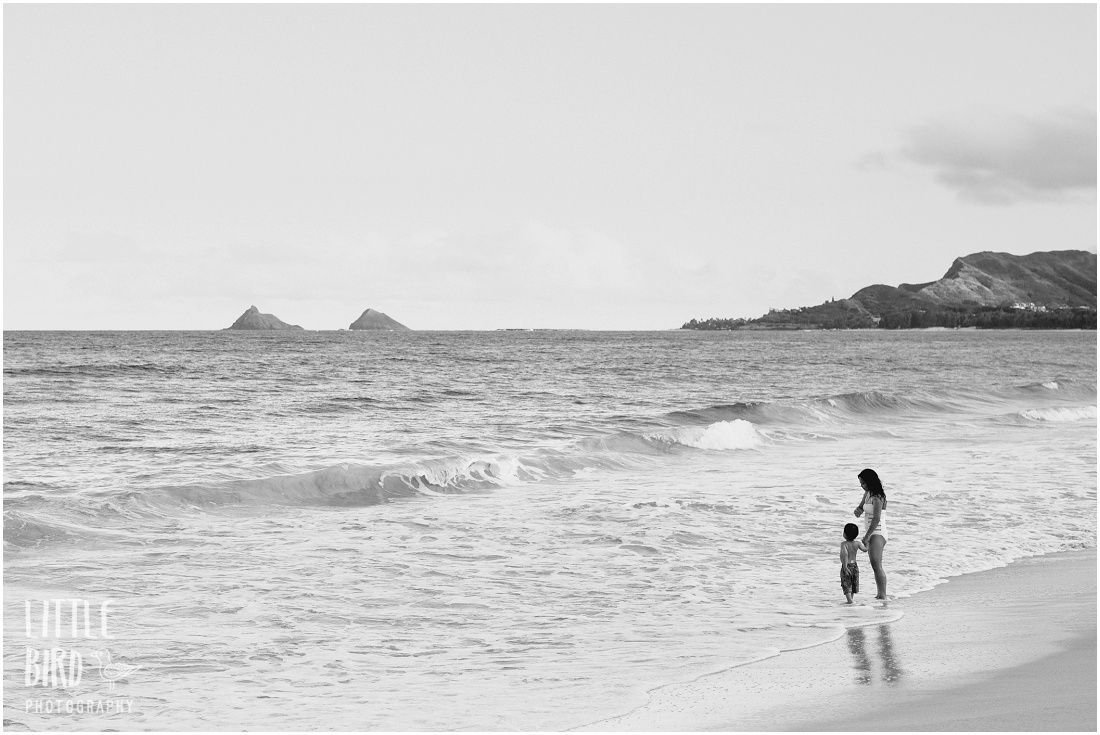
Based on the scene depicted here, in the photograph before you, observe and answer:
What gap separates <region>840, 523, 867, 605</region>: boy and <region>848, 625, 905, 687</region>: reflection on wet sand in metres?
0.89

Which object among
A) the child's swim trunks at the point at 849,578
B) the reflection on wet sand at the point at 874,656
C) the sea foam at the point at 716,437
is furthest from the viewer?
the sea foam at the point at 716,437

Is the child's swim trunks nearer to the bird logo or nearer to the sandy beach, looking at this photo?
the sandy beach

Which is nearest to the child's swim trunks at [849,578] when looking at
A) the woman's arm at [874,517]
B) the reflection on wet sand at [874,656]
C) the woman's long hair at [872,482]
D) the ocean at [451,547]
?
the ocean at [451,547]

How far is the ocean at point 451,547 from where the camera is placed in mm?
6938

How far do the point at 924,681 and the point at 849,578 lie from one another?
2.59 meters

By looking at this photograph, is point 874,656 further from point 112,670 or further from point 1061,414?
point 1061,414

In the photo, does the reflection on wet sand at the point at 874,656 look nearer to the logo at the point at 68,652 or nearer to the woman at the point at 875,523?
the woman at the point at 875,523

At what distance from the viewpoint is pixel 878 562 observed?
30.4 ft

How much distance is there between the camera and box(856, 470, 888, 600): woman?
9.27 meters

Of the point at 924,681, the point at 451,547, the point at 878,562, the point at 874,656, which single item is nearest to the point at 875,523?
the point at 878,562

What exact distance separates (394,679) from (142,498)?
Result: 29.1 feet

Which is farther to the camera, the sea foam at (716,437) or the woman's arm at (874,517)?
the sea foam at (716,437)

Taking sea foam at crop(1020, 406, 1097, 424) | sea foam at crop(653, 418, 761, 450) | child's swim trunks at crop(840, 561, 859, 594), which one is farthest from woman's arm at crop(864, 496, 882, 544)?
sea foam at crop(1020, 406, 1097, 424)

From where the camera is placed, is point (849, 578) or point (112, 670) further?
point (849, 578)
